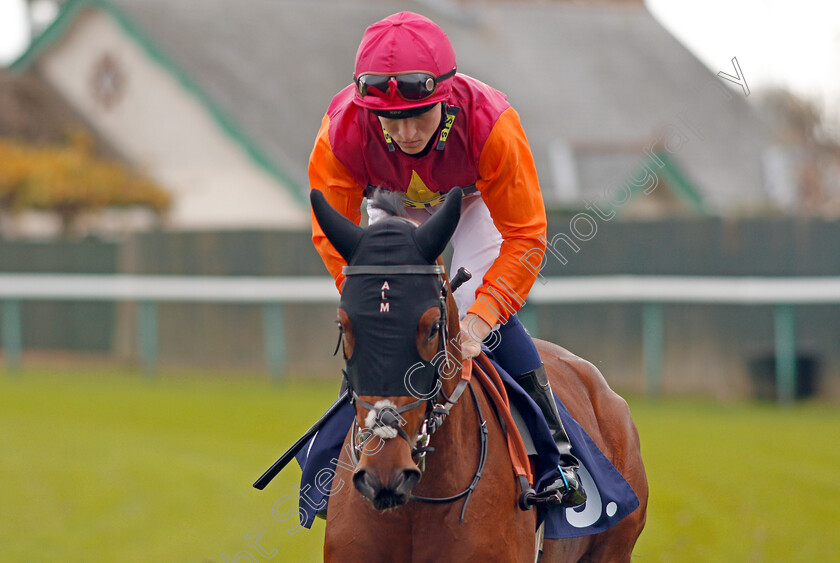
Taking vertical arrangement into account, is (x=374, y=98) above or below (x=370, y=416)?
above

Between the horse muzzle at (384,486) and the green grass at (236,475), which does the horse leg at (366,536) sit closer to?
the horse muzzle at (384,486)

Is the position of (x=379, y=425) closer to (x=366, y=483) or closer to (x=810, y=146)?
(x=366, y=483)

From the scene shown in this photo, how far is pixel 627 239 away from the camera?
37.6 feet

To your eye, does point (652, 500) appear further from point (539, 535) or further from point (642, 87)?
point (642, 87)

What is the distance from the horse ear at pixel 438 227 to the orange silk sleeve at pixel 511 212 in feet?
1.56

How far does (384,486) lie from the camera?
9.04ft

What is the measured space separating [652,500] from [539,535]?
176 inches

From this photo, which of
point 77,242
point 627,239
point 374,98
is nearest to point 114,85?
point 77,242

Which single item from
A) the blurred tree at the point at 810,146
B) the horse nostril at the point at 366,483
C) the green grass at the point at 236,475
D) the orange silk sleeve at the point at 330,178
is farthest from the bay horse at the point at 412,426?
the blurred tree at the point at 810,146

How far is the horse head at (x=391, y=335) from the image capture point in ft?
9.18

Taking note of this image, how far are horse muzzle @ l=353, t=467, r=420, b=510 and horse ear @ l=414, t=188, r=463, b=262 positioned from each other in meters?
0.60

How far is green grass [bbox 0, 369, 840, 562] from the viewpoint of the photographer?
22.9 feet

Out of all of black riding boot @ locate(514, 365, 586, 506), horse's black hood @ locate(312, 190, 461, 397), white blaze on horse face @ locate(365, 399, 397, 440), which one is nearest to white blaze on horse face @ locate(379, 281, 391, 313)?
horse's black hood @ locate(312, 190, 461, 397)

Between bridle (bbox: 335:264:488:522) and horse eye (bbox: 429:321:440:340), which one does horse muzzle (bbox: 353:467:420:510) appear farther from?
horse eye (bbox: 429:321:440:340)
